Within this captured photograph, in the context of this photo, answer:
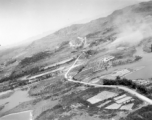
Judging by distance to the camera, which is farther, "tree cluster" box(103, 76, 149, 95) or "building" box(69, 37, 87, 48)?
"building" box(69, 37, 87, 48)

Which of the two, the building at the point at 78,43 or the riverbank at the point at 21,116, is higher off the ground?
the building at the point at 78,43

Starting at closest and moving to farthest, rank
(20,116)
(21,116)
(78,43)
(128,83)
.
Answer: (128,83) < (21,116) < (20,116) < (78,43)

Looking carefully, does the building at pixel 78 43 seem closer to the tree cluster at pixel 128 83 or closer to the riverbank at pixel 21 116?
the riverbank at pixel 21 116

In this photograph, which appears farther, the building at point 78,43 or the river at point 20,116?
the building at point 78,43

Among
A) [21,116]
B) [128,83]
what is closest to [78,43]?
[21,116]

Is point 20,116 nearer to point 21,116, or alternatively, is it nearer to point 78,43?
point 21,116

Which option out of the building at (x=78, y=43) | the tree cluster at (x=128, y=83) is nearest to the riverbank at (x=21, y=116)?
the tree cluster at (x=128, y=83)

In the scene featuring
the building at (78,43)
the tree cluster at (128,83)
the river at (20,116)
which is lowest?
the river at (20,116)

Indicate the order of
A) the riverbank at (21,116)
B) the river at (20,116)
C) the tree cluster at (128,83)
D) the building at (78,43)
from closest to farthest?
the tree cluster at (128,83) < the riverbank at (21,116) < the river at (20,116) < the building at (78,43)

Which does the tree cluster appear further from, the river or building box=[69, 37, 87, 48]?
building box=[69, 37, 87, 48]

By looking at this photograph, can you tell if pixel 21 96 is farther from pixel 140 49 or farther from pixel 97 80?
pixel 140 49

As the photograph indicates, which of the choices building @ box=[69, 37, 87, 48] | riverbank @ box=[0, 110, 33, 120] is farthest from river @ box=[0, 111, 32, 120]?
building @ box=[69, 37, 87, 48]

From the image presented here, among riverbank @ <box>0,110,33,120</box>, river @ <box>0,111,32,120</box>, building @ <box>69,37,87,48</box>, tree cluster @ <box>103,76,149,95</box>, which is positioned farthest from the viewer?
building @ <box>69,37,87,48</box>
